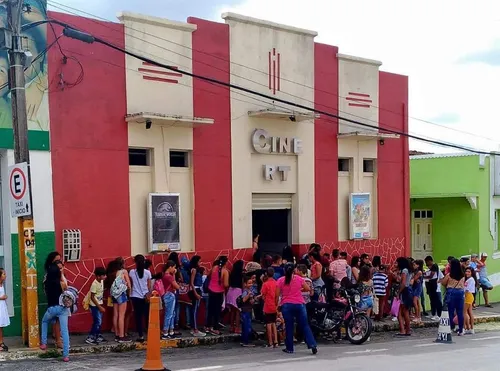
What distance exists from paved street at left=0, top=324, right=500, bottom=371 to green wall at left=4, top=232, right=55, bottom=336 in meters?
1.77

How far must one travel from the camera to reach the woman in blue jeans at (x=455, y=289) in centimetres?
1469

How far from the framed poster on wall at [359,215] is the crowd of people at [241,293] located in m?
1.85

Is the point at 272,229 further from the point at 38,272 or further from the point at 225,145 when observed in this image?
the point at 38,272

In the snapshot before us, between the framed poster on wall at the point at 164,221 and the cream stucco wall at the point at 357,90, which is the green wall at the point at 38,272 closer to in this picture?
the framed poster on wall at the point at 164,221

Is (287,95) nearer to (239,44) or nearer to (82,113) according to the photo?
(239,44)

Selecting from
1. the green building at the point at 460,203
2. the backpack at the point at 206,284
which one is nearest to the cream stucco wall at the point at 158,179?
the backpack at the point at 206,284

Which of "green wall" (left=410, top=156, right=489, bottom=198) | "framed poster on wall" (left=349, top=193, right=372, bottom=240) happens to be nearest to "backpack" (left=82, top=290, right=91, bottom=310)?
"framed poster on wall" (left=349, top=193, right=372, bottom=240)

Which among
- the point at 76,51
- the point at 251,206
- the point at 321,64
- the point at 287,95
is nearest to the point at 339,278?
the point at 251,206

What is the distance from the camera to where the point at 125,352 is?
1208 cm

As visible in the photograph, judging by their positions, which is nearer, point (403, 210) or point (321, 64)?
point (321, 64)

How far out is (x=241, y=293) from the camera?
13867 mm

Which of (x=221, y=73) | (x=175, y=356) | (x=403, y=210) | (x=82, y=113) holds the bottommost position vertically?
(x=175, y=356)

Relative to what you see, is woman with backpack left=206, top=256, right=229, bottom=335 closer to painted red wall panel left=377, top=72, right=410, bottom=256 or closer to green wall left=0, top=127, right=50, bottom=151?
green wall left=0, top=127, right=50, bottom=151

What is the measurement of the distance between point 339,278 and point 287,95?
194 inches
